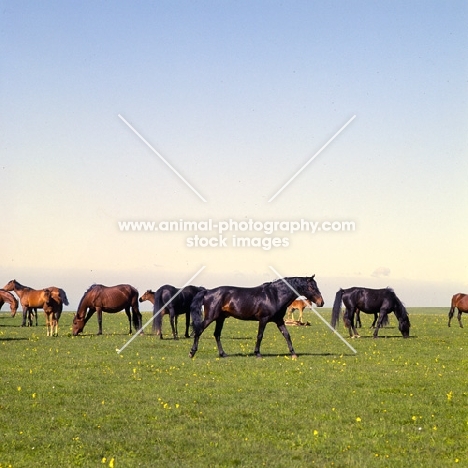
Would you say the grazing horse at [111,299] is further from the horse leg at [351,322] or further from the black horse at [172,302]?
the horse leg at [351,322]

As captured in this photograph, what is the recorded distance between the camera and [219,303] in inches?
834

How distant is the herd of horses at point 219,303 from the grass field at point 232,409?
133 cm

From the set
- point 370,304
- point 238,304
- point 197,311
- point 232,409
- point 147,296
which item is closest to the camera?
point 232,409

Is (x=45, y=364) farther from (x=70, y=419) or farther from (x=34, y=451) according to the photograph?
(x=34, y=451)

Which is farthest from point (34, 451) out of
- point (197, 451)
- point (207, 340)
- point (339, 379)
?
point (207, 340)

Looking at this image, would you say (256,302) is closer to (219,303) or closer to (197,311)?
(219,303)

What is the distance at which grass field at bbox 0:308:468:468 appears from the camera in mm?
10562

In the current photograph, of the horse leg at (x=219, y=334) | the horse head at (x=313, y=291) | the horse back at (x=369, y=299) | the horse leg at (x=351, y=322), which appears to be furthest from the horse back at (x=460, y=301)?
the horse leg at (x=219, y=334)

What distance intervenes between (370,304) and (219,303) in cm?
1155

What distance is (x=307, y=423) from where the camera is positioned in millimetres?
12281

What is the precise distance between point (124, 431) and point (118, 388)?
3.81 metres

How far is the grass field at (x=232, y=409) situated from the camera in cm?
1056

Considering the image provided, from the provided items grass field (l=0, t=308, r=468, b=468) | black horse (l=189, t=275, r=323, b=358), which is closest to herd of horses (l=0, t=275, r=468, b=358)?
black horse (l=189, t=275, r=323, b=358)

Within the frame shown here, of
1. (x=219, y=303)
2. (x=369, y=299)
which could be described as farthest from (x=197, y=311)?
(x=369, y=299)
